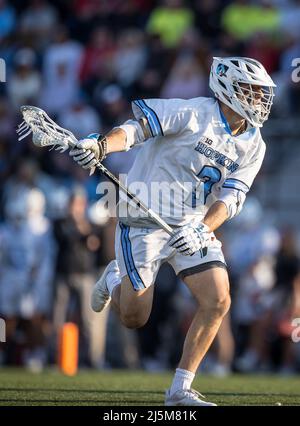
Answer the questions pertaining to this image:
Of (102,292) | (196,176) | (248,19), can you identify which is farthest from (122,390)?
(248,19)

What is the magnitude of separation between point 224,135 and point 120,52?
7838 millimetres

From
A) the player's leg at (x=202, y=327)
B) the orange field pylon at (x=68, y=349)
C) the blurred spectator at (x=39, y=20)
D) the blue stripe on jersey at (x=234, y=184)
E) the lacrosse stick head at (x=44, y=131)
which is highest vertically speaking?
the blurred spectator at (x=39, y=20)

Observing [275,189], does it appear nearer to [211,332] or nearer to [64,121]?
[64,121]

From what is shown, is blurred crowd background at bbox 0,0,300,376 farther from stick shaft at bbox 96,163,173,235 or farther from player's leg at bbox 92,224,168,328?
stick shaft at bbox 96,163,173,235

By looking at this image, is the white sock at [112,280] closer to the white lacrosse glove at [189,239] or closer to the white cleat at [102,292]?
the white cleat at [102,292]

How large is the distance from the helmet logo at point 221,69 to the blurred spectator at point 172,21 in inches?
301

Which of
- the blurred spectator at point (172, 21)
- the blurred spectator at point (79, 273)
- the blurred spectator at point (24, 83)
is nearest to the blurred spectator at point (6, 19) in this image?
the blurred spectator at point (24, 83)

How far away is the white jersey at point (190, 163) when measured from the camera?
6.81 meters

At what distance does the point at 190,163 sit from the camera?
685 centimetres

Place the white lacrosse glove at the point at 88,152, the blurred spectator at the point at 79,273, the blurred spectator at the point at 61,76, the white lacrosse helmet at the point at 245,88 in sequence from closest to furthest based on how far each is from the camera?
the white lacrosse glove at the point at 88,152 < the white lacrosse helmet at the point at 245,88 < the blurred spectator at the point at 79,273 < the blurred spectator at the point at 61,76

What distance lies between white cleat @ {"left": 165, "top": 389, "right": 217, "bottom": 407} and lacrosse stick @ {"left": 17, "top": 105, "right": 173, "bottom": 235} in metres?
0.99

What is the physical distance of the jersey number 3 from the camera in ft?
22.6

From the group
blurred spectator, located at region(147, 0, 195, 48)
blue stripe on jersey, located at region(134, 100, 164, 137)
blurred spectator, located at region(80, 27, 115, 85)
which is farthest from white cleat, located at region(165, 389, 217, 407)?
blurred spectator, located at region(147, 0, 195, 48)

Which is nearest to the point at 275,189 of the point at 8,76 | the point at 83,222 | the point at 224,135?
the point at 83,222
